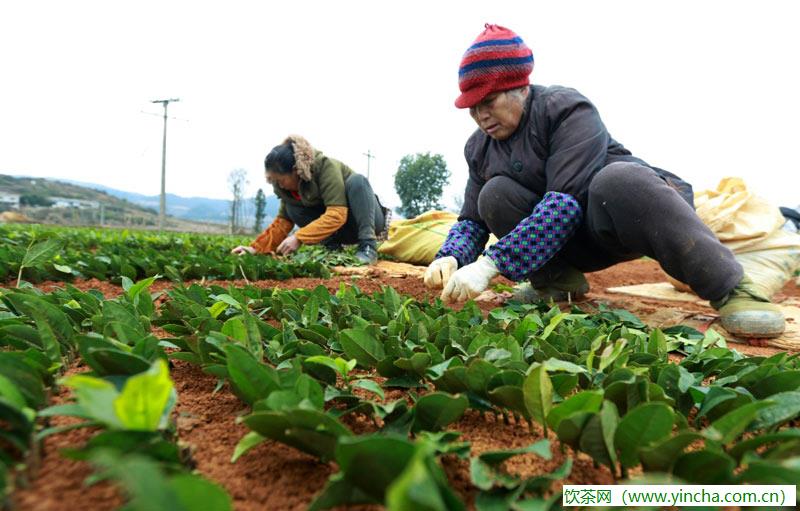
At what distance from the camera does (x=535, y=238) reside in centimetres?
212

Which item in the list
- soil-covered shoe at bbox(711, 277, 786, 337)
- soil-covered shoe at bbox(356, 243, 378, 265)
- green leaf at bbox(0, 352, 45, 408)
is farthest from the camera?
soil-covered shoe at bbox(356, 243, 378, 265)

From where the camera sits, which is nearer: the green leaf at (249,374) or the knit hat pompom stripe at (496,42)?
the green leaf at (249,374)

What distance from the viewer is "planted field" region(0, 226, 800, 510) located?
516 mm

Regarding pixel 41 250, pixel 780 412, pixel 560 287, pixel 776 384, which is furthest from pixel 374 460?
pixel 560 287

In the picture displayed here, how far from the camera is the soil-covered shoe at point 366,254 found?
15.2 feet

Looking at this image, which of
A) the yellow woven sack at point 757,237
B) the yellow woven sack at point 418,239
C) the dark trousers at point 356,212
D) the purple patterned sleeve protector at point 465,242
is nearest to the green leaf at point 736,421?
the purple patterned sleeve protector at point 465,242

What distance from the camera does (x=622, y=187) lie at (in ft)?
6.45

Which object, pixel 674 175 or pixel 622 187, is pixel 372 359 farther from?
pixel 674 175

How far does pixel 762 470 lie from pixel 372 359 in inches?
25.9

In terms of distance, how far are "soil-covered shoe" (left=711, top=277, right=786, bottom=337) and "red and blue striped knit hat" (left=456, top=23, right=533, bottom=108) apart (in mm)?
1255

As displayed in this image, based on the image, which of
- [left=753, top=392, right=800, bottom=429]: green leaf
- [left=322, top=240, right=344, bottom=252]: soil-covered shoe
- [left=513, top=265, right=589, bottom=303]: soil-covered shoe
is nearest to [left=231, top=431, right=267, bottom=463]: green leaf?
[left=753, top=392, right=800, bottom=429]: green leaf

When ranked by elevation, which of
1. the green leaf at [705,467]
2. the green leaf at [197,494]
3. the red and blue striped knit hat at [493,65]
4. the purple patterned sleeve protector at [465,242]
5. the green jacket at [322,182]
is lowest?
the green leaf at [705,467]

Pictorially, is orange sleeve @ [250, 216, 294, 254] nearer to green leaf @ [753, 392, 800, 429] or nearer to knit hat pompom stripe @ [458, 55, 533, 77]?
knit hat pompom stripe @ [458, 55, 533, 77]

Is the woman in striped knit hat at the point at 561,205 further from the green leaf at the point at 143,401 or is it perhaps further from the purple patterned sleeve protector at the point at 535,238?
the green leaf at the point at 143,401
